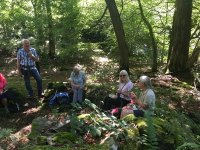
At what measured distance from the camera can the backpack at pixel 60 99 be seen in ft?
29.1

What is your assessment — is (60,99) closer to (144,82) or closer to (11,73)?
(144,82)

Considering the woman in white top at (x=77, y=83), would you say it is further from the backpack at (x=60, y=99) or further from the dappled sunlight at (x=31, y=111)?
the dappled sunlight at (x=31, y=111)

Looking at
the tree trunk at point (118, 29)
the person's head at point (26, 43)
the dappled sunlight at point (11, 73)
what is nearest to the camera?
the person's head at point (26, 43)

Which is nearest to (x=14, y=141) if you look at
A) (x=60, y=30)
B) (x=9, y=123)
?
(x=9, y=123)

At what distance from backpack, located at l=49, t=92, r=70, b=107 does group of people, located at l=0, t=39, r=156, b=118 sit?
21 cm

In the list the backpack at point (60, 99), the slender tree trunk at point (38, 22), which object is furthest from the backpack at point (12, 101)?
the slender tree trunk at point (38, 22)

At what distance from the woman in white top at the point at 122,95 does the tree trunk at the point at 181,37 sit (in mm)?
5060

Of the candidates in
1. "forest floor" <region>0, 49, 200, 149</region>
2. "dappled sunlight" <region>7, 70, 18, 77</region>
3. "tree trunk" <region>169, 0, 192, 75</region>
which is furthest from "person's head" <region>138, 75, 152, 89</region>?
"dappled sunlight" <region>7, 70, 18, 77</region>

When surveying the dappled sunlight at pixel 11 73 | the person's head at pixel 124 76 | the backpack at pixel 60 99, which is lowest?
the dappled sunlight at pixel 11 73

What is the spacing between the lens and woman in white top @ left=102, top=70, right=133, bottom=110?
7.86 meters

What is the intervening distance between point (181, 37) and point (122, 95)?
5.31 m

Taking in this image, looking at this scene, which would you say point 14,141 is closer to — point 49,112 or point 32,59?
A: point 49,112

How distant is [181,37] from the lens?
1234 cm

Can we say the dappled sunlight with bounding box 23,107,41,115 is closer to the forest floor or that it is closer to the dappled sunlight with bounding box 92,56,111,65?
the forest floor
